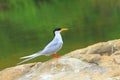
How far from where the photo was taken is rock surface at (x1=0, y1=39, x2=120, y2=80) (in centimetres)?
1193

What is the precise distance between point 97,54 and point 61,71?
50.1 inches

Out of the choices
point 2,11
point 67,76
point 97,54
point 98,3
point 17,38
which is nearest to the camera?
point 67,76

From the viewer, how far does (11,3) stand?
7831 cm

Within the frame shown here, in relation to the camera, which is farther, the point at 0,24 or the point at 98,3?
the point at 98,3

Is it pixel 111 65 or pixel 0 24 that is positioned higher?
pixel 111 65

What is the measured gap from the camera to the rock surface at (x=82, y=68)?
39.1 feet

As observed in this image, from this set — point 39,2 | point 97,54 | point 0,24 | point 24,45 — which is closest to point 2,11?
point 39,2

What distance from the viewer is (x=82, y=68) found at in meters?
12.3

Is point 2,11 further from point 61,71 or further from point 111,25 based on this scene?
point 61,71

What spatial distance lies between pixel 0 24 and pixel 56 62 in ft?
126

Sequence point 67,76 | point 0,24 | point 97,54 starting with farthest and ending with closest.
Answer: point 0,24 < point 97,54 < point 67,76

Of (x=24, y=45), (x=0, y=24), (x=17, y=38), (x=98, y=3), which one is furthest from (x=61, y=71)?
(x=98, y=3)

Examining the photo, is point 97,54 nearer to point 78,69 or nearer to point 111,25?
point 78,69

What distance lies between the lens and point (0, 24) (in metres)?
50.7
